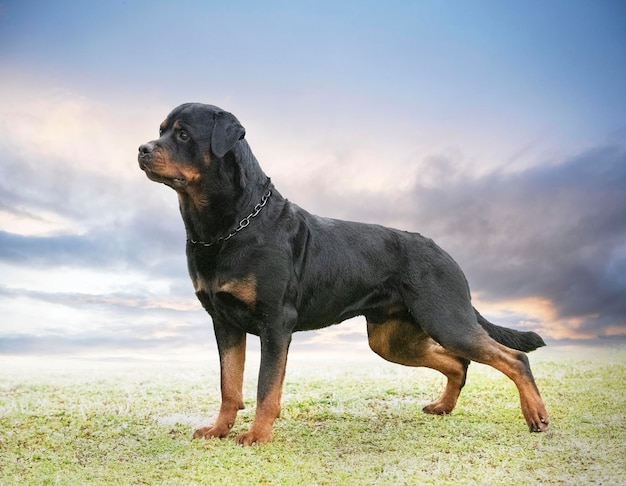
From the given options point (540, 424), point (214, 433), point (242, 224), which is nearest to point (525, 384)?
point (540, 424)

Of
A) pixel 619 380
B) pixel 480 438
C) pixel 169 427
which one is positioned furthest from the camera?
pixel 619 380

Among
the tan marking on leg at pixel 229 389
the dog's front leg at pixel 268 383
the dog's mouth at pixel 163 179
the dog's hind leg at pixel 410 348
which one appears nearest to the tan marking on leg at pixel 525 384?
the dog's hind leg at pixel 410 348

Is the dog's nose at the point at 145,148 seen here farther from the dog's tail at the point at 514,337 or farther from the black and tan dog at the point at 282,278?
the dog's tail at the point at 514,337

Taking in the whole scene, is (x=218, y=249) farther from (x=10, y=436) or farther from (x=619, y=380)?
(x=619, y=380)

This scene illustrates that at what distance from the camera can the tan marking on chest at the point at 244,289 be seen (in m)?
4.71

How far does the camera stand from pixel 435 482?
14.0ft

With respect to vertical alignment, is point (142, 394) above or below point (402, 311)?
below

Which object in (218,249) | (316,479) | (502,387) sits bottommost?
(316,479)

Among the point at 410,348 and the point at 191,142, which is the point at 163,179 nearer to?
the point at 191,142

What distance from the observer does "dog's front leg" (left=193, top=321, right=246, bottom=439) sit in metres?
5.04

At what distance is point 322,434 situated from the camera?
17.7 ft

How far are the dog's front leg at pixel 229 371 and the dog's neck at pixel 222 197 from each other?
0.71 meters

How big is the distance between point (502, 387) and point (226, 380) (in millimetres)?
3252

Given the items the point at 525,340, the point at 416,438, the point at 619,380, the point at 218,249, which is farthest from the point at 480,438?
the point at 619,380
